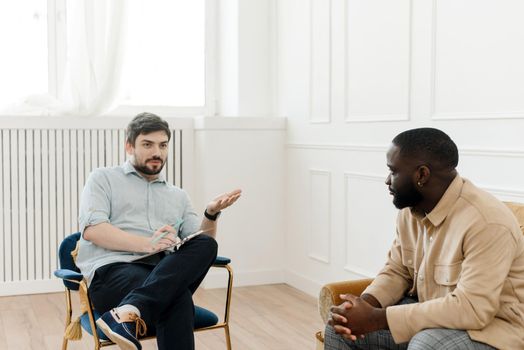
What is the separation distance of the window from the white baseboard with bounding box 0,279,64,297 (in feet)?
3.96

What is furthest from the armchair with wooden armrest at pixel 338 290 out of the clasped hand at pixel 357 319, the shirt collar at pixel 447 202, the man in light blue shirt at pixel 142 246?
the man in light blue shirt at pixel 142 246

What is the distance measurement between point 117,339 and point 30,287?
2552 millimetres

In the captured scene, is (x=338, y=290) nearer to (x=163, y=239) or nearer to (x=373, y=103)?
(x=163, y=239)

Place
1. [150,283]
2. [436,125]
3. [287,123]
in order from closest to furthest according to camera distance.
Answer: [150,283], [436,125], [287,123]

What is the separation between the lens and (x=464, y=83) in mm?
3381

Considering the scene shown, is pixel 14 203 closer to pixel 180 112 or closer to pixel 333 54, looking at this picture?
pixel 180 112

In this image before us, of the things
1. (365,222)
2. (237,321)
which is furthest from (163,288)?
(365,222)

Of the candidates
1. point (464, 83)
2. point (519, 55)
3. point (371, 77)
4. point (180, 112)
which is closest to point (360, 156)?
point (371, 77)

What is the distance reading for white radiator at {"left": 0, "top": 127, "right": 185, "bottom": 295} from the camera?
4785 millimetres

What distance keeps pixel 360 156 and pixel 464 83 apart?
101 cm

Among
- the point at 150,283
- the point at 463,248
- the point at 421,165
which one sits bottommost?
the point at 150,283

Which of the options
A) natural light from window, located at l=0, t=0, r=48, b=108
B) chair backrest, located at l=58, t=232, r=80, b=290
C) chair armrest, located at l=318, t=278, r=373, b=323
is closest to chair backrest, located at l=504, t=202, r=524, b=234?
chair armrest, located at l=318, t=278, r=373, b=323

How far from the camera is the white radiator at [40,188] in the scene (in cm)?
479

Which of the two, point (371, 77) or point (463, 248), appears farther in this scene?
point (371, 77)
